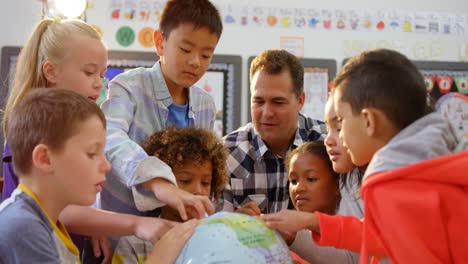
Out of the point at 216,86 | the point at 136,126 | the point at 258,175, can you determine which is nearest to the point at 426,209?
the point at 136,126

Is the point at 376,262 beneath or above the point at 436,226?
beneath

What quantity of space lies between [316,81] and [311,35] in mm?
298

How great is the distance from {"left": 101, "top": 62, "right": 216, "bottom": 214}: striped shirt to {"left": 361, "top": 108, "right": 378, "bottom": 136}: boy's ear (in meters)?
0.41

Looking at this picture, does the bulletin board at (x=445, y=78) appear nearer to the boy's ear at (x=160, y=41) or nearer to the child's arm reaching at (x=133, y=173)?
the boy's ear at (x=160, y=41)

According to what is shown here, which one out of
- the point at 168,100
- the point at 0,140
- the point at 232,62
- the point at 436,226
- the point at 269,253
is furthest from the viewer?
the point at 232,62

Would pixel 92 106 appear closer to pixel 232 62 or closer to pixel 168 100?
pixel 168 100

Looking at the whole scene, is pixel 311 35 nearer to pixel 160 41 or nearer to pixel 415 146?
pixel 160 41

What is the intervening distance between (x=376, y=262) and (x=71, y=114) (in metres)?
0.67

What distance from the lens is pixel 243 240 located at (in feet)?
3.24

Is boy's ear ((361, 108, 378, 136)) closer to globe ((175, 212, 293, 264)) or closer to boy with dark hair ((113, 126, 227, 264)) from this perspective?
globe ((175, 212, 293, 264))

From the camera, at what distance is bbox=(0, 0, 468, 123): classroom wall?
342 centimetres

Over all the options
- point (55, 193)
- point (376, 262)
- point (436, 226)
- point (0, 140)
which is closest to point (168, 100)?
point (55, 193)

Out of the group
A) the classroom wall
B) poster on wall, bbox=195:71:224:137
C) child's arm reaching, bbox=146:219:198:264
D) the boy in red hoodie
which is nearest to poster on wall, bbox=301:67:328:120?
the classroom wall

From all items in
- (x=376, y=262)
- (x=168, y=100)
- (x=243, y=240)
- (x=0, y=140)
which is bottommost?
(x=0, y=140)
